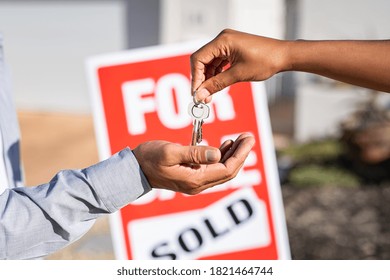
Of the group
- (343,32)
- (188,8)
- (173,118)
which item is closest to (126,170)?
(173,118)

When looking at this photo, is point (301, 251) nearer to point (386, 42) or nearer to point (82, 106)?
point (386, 42)

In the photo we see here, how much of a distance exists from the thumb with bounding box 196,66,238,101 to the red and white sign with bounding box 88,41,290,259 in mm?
903

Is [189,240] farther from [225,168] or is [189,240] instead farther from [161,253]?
[225,168]

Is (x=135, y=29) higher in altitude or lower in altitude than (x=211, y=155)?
higher

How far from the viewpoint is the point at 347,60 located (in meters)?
1.73

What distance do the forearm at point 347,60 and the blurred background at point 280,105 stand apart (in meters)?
1.46

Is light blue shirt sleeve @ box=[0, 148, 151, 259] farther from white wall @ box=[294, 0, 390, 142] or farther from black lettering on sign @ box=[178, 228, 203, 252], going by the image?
white wall @ box=[294, 0, 390, 142]

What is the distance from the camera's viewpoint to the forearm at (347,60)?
171cm

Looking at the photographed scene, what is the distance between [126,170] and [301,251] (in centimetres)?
334

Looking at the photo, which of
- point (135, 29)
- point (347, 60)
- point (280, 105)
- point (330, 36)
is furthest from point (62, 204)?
point (135, 29)

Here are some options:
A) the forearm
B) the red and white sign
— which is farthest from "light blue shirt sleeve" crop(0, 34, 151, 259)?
the red and white sign

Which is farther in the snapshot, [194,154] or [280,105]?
[280,105]

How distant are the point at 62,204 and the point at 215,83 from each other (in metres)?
0.53

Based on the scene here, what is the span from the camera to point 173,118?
273 centimetres
